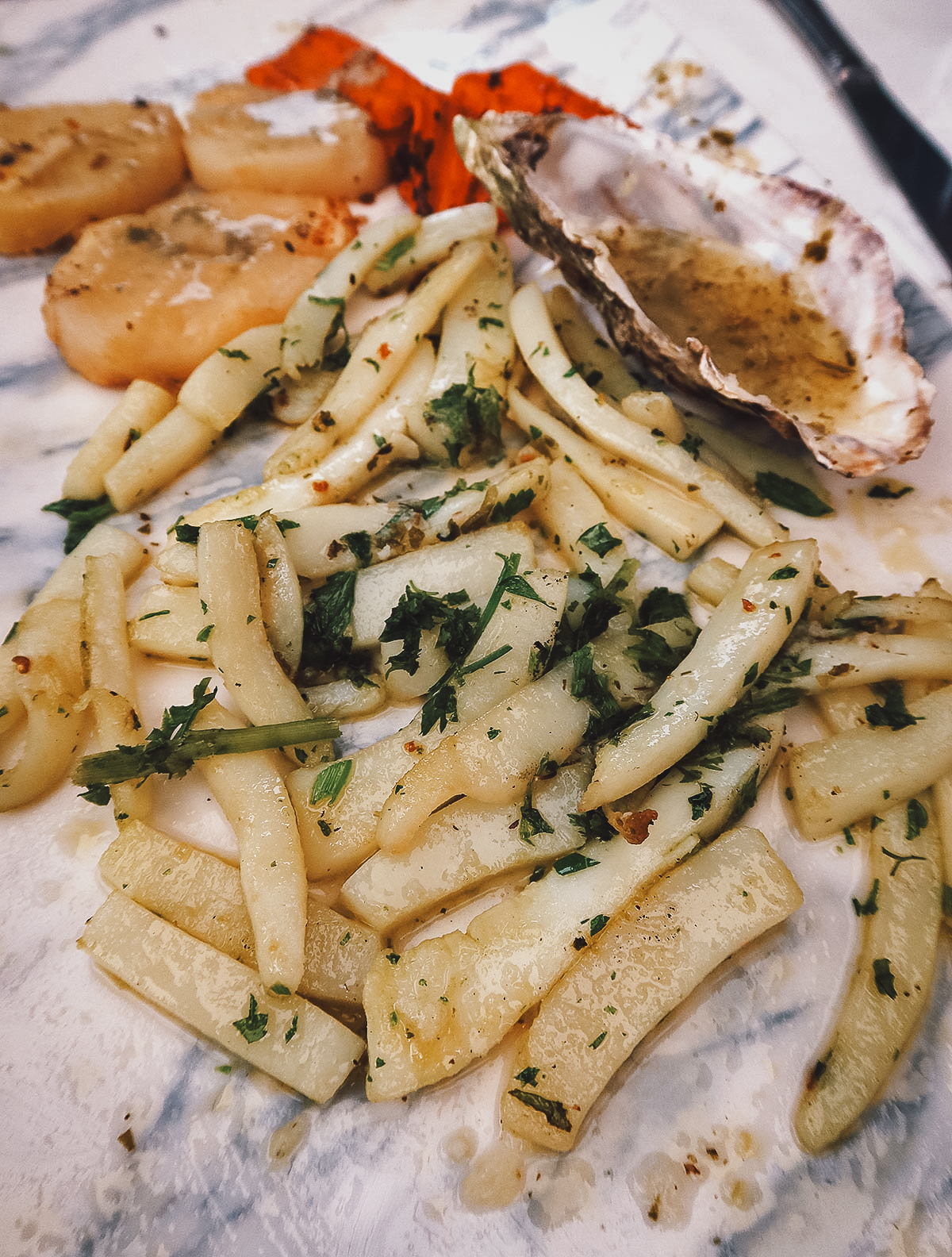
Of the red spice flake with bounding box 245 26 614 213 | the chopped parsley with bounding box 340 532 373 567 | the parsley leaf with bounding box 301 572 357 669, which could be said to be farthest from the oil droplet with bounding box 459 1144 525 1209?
the red spice flake with bounding box 245 26 614 213

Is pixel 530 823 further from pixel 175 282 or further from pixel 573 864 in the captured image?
pixel 175 282

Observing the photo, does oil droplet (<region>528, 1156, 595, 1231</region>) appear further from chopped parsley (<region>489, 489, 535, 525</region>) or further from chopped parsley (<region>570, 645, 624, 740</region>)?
chopped parsley (<region>489, 489, 535, 525</region>)

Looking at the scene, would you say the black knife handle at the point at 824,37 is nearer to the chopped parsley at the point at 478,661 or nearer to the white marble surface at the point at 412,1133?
the chopped parsley at the point at 478,661

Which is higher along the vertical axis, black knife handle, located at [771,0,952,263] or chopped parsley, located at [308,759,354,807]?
black knife handle, located at [771,0,952,263]

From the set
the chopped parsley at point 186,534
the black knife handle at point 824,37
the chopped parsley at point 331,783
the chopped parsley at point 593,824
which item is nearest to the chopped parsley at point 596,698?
the chopped parsley at point 593,824

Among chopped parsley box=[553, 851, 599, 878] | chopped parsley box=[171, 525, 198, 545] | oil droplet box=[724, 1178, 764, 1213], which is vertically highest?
chopped parsley box=[171, 525, 198, 545]
